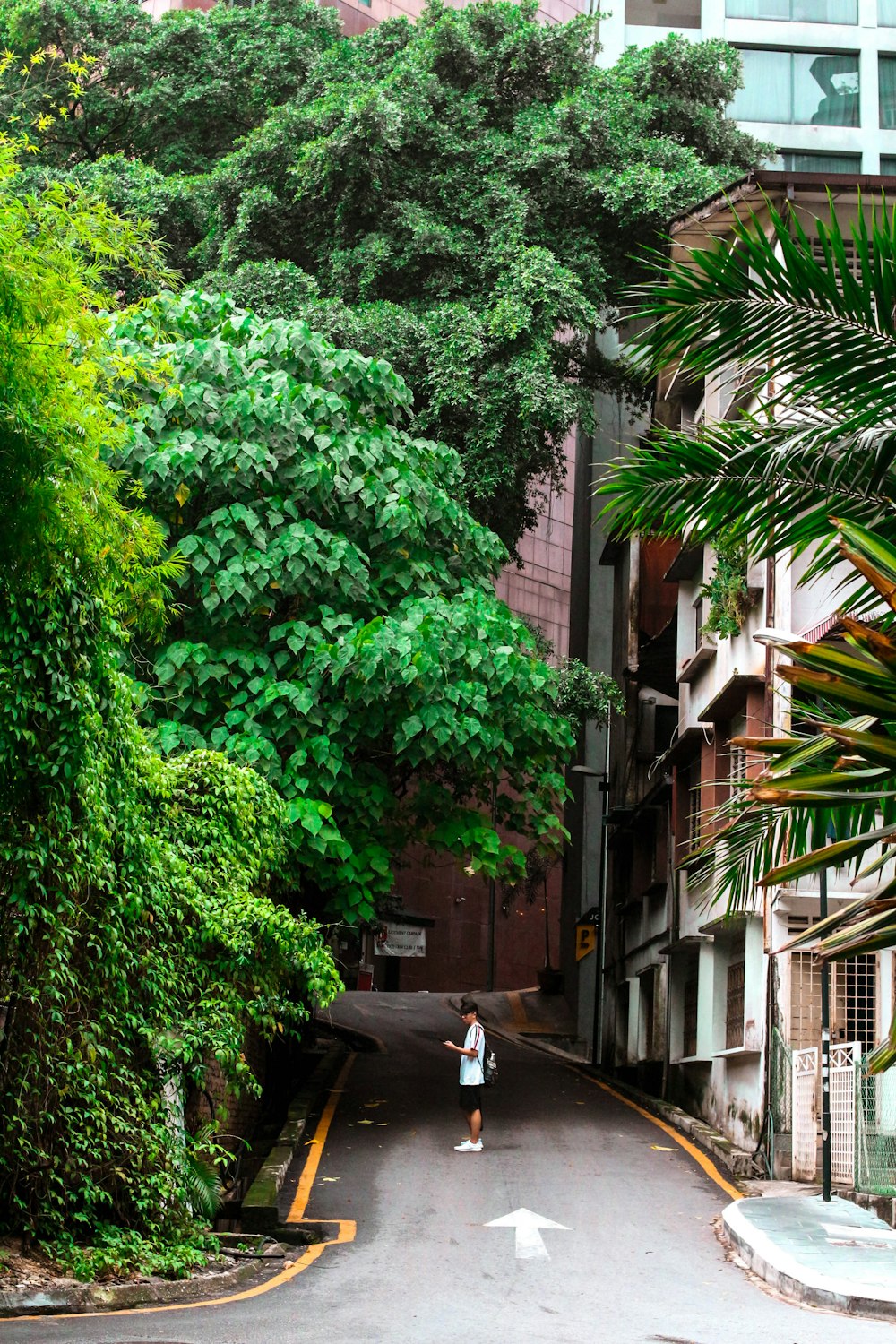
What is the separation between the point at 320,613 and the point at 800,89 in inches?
1051

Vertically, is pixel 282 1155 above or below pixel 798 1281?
below

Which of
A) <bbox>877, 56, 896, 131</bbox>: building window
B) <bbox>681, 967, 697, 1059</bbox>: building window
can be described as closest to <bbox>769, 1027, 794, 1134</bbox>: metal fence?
<bbox>681, 967, 697, 1059</bbox>: building window

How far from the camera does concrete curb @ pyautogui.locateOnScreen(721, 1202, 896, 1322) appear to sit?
911 centimetres

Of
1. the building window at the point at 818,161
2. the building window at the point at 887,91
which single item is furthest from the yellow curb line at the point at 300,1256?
the building window at the point at 887,91

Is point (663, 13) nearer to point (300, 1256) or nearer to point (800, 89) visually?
point (800, 89)

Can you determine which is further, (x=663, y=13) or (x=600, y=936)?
(x=663, y=13)

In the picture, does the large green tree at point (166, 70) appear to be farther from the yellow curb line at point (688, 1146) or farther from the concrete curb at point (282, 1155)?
the yellow curb line at point (688, 1146)

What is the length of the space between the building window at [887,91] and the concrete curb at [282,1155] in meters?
27.3

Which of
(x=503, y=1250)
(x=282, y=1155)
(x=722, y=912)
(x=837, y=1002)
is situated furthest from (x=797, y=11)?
(x=503, y=1250)

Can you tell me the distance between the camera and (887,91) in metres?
37.6

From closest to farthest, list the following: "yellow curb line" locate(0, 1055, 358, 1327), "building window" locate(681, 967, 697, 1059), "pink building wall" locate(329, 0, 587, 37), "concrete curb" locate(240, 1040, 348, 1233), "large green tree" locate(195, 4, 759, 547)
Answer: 1. "yellow curb line" locate(0, 1055, 358, 1327)
2. "concrete curb" locate(240, 1040, 348, 1233)
3. "large green tree" locate(195, 4, 759, 547)
4. "building window" locate(681, 967, 697, 1059)
5. "pink building wall" locate(329, 0, 587, 37)

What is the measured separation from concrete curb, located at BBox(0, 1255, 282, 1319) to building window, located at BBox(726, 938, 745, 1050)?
35.0ft

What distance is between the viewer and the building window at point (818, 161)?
37031mm

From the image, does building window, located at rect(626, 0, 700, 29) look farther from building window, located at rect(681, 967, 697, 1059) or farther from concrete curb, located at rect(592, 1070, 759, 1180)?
concrete curb, located at rect(592, 1070, 759, 1180)
